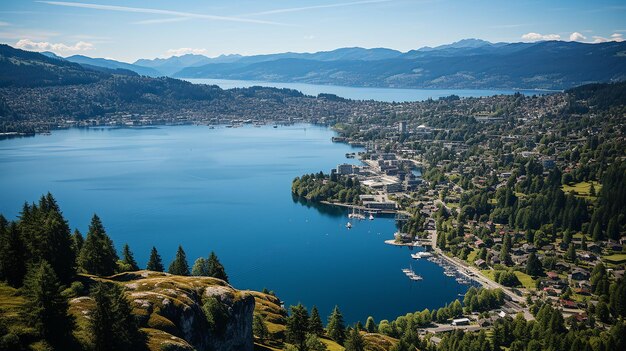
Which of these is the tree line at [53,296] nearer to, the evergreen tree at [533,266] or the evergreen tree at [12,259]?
the evergreen tree at [12,259]

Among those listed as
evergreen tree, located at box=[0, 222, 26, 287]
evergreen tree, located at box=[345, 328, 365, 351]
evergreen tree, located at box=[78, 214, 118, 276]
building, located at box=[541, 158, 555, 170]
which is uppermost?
evergreen tree, located at box=[0, 222, 26, 287]

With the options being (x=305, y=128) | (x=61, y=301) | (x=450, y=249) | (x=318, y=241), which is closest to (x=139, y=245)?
(x=318, y=241)

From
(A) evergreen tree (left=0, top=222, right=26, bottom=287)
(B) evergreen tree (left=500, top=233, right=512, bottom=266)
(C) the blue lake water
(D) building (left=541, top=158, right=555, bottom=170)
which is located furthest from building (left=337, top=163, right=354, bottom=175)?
(A) evergreen tree (left=0, top=222, right=26, bottom=287)

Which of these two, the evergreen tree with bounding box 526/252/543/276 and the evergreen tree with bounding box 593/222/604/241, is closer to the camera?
the evergreen tree with bounding box 526/252/543/276

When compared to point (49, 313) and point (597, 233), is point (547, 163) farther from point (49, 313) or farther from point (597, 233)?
point (49, 313)

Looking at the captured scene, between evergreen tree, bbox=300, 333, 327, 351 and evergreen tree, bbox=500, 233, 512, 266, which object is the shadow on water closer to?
evergreen tree, bbox=500, 233, 512, 266
